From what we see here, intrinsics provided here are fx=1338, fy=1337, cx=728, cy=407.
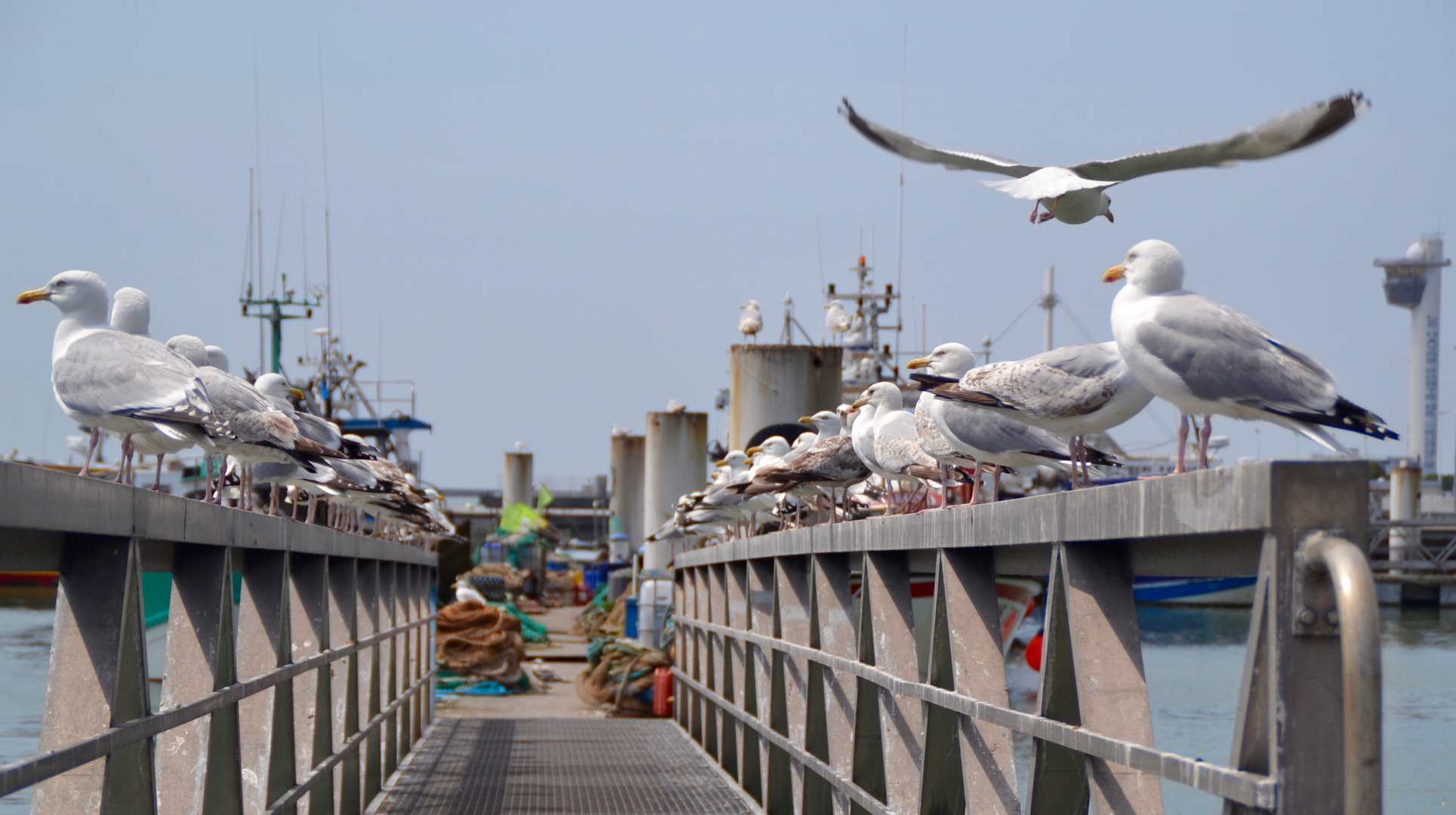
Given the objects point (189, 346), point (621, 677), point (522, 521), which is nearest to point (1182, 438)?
point (189, 346)

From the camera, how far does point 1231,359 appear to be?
3.64 meters

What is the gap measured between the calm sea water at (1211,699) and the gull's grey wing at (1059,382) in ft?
24.9

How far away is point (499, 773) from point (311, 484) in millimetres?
2633

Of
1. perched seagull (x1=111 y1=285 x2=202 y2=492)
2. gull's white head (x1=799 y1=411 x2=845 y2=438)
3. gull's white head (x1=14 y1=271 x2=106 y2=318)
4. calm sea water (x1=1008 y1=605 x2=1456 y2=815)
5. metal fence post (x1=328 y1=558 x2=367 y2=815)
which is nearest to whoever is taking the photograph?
gull's white head (x1=14 y1=271 x2=106 y2=318)

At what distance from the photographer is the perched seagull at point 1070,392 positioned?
4590 millimetres

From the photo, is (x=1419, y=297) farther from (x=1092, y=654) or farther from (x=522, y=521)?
(x=1092, y=654)

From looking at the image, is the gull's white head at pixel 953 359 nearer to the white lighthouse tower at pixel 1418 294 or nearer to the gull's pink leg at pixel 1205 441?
the gull's pink leg at pixel 1205 441

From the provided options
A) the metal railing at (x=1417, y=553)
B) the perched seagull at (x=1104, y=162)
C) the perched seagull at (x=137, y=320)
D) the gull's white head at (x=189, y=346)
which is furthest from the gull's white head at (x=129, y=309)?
the metal railing at (x=1417, y=553)

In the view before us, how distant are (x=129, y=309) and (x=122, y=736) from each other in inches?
148

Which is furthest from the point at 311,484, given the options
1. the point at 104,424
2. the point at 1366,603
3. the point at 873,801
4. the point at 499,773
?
the point at 1366,603

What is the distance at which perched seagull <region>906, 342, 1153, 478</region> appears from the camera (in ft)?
15.1

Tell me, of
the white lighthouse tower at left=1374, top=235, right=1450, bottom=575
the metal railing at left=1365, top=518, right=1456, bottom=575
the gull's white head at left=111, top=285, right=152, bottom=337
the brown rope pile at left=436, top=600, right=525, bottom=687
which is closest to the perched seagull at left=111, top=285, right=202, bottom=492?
the gull's white head at left=111, top=285, right=152, bottom=337

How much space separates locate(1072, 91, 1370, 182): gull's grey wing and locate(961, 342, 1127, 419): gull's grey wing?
629mm

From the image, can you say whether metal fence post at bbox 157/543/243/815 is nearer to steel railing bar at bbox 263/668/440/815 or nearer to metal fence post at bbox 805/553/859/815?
steel railing bar at bbox 263/668/440/815
